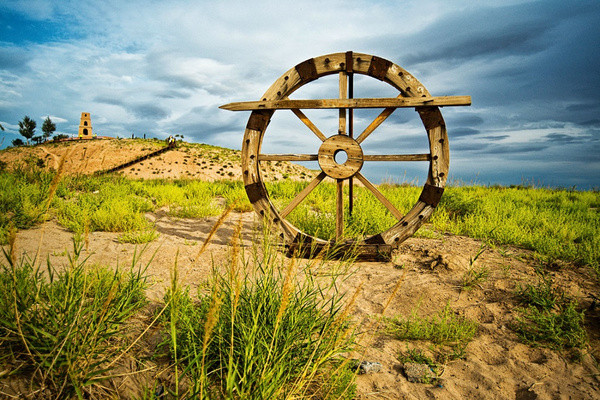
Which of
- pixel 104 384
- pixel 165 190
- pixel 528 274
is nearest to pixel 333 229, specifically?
pixel 528 274

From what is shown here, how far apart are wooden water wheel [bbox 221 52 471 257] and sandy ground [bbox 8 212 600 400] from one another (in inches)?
23.9

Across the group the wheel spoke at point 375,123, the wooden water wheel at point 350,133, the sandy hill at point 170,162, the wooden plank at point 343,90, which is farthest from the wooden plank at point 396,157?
the sandy hill at point 170,162

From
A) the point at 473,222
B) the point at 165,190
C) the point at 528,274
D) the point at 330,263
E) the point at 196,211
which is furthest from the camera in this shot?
the point at 165,190

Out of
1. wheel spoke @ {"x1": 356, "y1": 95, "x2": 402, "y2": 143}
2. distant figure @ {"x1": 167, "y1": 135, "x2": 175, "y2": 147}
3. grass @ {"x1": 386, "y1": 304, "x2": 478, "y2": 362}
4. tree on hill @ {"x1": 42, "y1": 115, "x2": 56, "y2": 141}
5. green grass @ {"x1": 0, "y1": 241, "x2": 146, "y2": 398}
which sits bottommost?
grass @ {"x1": 386, "y1": 304, "x2": 478, "y2": 362}

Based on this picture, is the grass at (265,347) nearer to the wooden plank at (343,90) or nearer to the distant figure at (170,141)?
the wooden plank at (343,90)

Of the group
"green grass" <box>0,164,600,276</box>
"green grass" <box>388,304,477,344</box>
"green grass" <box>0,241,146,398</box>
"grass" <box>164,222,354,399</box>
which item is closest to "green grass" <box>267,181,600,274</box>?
"green grass" <box>0,164,600,276</box>

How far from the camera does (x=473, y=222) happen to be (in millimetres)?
5387

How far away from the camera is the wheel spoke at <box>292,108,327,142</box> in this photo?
13.8 ft

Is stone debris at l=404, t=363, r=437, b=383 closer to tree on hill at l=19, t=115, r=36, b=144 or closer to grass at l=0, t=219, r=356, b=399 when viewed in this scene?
grass at l=0, t=219, r=356, b=399

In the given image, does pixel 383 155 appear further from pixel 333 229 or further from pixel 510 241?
pixel 510 241

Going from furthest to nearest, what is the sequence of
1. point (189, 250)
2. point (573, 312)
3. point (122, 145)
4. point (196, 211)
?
point (122, 145)
point (196, 211)
point (189, 250)
point (573, 312)

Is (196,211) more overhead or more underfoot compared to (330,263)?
more overhead

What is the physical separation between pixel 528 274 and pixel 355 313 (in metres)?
2.08

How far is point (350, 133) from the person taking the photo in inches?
167
